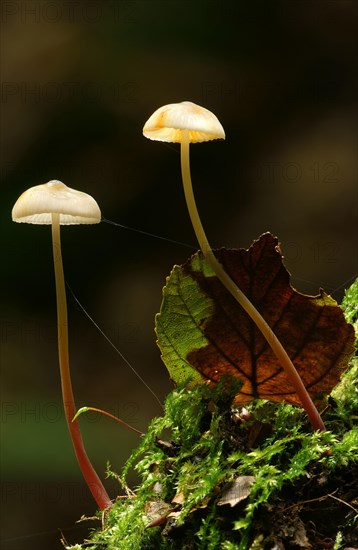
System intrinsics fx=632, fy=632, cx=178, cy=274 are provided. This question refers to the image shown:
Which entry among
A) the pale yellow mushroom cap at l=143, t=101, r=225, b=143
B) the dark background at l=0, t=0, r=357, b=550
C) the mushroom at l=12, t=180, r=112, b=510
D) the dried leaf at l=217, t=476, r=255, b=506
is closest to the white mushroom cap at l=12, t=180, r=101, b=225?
the mushroom at l=12, t=180, r=112, b=510

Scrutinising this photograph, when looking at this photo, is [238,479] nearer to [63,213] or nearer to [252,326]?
[252,326]

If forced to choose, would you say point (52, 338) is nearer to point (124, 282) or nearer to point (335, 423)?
point (124, 282)

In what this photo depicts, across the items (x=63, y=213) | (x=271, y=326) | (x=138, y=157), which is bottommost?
(x=271, y=326)

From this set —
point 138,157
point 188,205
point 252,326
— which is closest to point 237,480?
point 252,326

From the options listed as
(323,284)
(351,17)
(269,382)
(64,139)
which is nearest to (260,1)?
(351,17)

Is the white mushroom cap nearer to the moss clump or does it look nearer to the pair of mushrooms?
the pair of mushrooms

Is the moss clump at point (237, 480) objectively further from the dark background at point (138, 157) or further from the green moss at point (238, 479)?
the dark background at point (138, 157)
